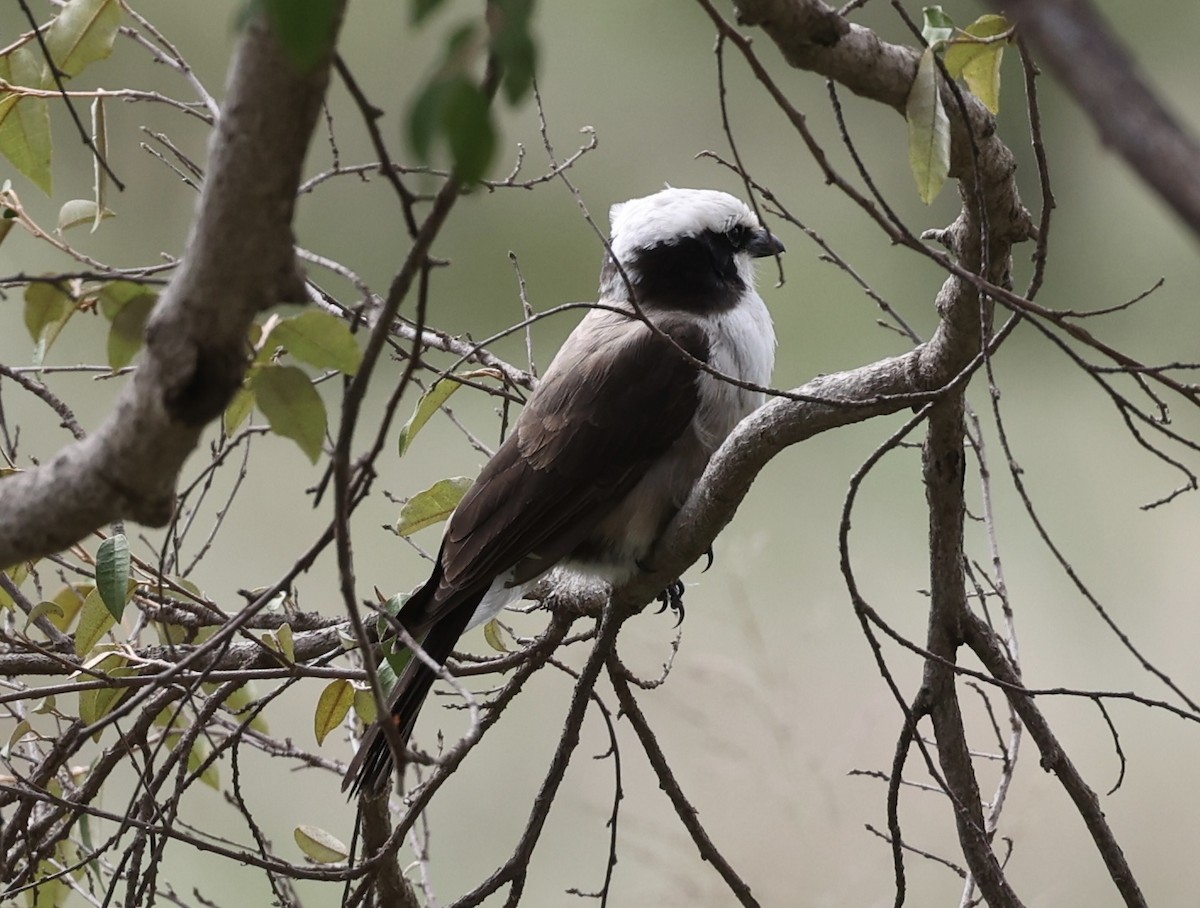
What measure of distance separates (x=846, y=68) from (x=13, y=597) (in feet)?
4.13

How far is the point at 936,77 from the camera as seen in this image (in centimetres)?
116

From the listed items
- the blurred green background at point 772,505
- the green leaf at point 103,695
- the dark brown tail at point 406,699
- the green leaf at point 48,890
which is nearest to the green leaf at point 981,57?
the dark brown tail at point 406,699

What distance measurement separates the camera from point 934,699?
1663 millimetres

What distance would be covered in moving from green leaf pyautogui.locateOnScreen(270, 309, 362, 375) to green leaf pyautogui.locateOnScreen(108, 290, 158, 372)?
0.33 ft

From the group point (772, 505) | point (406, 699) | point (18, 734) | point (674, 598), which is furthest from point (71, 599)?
point (772, 505)

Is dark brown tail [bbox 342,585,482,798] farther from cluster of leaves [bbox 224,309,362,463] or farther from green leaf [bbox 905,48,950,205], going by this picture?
green leaf [bbox 905,48,950,205]

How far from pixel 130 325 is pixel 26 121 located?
651 millimetres

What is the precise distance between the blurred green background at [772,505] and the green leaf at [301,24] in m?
3.02

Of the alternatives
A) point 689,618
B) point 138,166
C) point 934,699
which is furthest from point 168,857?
point 934,699

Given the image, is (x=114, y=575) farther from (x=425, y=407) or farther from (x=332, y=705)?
(x=425, y=407)

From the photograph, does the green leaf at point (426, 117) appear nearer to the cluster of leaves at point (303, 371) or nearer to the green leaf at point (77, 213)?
the cluster of leaves at point (303, 371)

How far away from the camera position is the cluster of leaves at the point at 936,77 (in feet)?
3.78

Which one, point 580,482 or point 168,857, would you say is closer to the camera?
point 580,482

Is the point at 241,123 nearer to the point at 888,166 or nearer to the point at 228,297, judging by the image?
the point at 228,297
